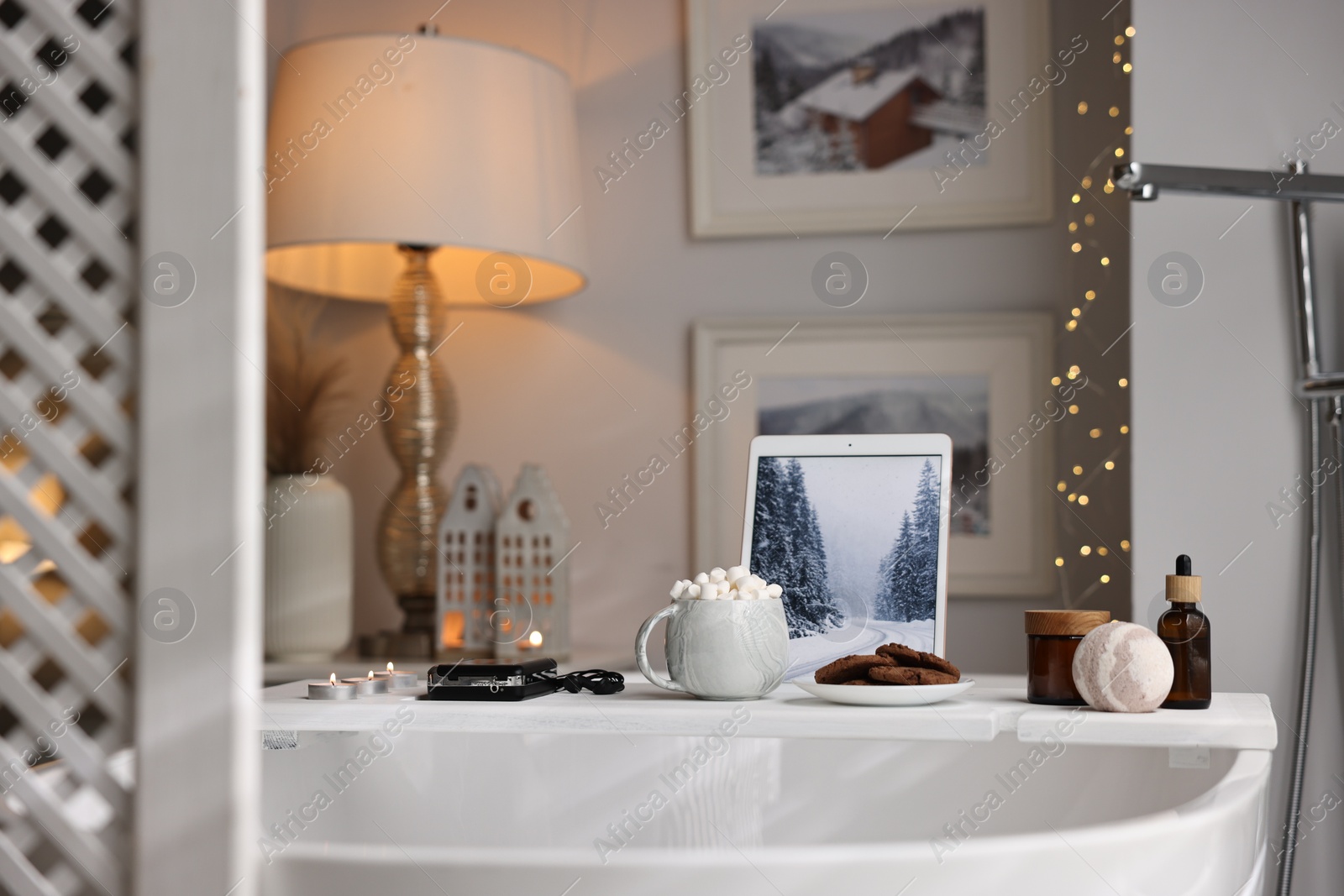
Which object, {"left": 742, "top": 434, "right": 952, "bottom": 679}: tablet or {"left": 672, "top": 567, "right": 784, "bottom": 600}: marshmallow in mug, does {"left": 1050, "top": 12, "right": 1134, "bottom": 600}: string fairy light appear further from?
{"left": 672, "top": 567, "right": 784, "bottom": 600}: marshmallow in mug

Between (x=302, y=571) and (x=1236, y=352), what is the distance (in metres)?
1.36

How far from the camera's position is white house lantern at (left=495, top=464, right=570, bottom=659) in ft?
5.94

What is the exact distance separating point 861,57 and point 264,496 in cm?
119

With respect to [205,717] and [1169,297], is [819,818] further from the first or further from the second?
[1169,297]

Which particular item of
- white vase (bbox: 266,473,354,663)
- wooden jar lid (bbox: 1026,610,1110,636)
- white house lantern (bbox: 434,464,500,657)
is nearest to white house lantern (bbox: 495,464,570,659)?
white house lantern (bbox: 434,464,500,657)

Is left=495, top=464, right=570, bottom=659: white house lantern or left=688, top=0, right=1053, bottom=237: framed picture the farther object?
left=688, top=0, right=1053, bottom=237: framed picture

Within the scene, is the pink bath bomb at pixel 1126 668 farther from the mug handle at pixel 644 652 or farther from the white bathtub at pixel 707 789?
the mug handle at pixel 644 652

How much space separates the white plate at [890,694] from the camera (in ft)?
3.26

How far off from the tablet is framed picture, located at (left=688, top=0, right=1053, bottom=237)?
0.73 meters

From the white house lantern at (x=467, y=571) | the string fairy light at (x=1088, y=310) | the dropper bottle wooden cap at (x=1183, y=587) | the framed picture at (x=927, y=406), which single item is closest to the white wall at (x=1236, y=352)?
the string fairy light at (x=1088, y=310)

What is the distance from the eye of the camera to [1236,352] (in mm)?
1505

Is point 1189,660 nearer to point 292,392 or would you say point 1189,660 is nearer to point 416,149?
point 416,149

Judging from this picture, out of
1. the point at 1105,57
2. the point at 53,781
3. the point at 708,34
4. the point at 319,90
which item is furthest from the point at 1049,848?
the point at 708,34

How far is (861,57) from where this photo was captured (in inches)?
77.8
